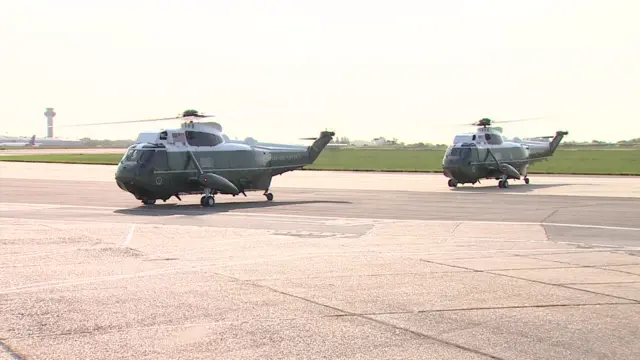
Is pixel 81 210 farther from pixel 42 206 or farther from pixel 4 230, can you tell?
pixel 4 230

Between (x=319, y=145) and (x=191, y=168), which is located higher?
(x=319, y=145)

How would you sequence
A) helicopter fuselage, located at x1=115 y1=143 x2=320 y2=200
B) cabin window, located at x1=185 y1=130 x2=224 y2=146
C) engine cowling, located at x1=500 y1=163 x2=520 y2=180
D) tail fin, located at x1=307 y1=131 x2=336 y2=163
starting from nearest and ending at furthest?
1. helicopter fuselage, located at x1=115 y1=143 x2=320 y2=200
2. cabin window, located at x1=185 y1=130 x2=224 y2=146
3. tail fin, located at x1=307 y1=131 x2=336 y2=163
4. engine cowling, located at x1=500 y1=163 x2=520 y2=180

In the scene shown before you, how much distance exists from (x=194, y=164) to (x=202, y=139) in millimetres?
1399

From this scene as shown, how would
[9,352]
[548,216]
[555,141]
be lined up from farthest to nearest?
1. [555,141]
2. [548,216]
3. [9,352]

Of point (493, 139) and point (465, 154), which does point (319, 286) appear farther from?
point (493, 139)

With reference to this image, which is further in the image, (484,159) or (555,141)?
(555,141)

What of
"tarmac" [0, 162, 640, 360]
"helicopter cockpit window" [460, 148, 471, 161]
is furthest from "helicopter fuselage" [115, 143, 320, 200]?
"helicopter cockpit window" [460, 148, 471, 161]

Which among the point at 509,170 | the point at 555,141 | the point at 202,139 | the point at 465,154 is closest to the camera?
the point at 202,139

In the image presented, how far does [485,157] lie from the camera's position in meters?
47.4

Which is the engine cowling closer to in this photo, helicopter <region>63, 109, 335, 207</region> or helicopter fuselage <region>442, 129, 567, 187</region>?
helicopter fuselage <region>442, 129, 567, 187</region>

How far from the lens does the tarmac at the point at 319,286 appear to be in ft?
29.1

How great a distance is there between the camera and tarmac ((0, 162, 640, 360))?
888 centimetres

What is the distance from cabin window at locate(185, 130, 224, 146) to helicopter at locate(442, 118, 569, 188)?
657 inches

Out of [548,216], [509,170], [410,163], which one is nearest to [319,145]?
[509,170]
